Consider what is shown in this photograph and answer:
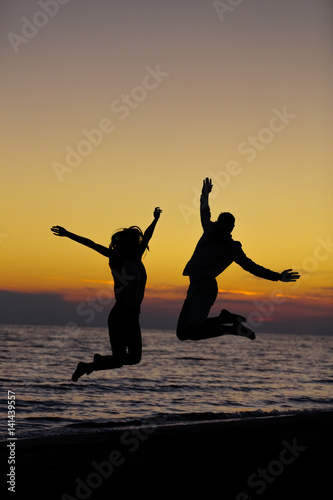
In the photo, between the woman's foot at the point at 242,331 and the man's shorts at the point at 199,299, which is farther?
the woman's foot at the point at 242,331

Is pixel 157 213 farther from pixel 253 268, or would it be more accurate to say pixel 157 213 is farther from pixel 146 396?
pixel 146 396

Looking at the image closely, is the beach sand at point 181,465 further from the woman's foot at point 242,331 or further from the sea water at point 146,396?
the sea water at point 146,396

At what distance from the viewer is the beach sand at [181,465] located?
7.54m

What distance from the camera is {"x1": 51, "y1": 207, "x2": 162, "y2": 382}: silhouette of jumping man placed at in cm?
786

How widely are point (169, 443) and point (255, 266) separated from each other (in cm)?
477

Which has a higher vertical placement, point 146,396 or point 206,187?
point 206,187

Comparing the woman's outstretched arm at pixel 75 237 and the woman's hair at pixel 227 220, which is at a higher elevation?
the woman's hair at pixel 227 220

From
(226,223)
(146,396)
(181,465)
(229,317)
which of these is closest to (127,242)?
(226,223)

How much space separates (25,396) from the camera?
2895 cm

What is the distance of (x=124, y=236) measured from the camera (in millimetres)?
8008

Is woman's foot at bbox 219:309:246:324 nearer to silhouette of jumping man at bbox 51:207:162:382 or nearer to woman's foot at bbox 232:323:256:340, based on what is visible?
woman's foot at bbox 232:323:256:340

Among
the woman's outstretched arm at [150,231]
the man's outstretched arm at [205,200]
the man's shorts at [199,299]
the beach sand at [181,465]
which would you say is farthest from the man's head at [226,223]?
the beach sand at [181,465]

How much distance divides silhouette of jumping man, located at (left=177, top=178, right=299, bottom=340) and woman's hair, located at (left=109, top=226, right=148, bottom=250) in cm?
82

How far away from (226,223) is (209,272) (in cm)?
72
